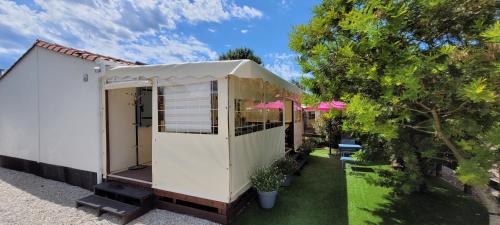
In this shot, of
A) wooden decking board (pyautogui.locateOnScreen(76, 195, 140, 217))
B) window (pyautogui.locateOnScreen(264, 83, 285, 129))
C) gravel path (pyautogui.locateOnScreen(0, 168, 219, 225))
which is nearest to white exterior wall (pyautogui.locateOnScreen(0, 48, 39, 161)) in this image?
gravel path (pyautogui.locateOnScreen(0, 168, 219, 225))

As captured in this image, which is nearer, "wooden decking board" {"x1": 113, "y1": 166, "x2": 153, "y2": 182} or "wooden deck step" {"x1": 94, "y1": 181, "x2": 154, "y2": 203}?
"wooden deck step" {"x1": 94, "y1": 181, "x2": 154, "y2": 203}

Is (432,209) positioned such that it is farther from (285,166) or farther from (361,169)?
(285,166)

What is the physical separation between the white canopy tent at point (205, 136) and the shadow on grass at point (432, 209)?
2857mm

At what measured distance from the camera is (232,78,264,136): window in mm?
4973

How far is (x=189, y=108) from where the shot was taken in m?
4.80

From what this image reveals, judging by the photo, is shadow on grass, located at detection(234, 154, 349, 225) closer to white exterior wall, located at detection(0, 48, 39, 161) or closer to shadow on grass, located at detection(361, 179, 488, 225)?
shadow on grass, located at detection(361, 179, 488, 225)

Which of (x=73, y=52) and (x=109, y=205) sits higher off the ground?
(x=73, y=52)

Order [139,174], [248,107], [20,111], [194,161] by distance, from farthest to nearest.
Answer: [20,111] < [139,174] < [248,107] < [194,161]

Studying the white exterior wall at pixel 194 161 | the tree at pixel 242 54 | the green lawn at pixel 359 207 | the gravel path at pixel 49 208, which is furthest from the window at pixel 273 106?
the tree at pixel 242 54

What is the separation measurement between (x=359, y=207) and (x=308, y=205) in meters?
1.12

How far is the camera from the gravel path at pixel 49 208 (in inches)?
179

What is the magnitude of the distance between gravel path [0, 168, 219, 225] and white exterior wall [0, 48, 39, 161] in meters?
1.31

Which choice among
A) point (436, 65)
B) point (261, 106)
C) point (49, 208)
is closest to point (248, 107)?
point (261, 106)

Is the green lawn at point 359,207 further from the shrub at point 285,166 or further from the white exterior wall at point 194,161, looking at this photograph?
the white exterior wall at point 194,161
